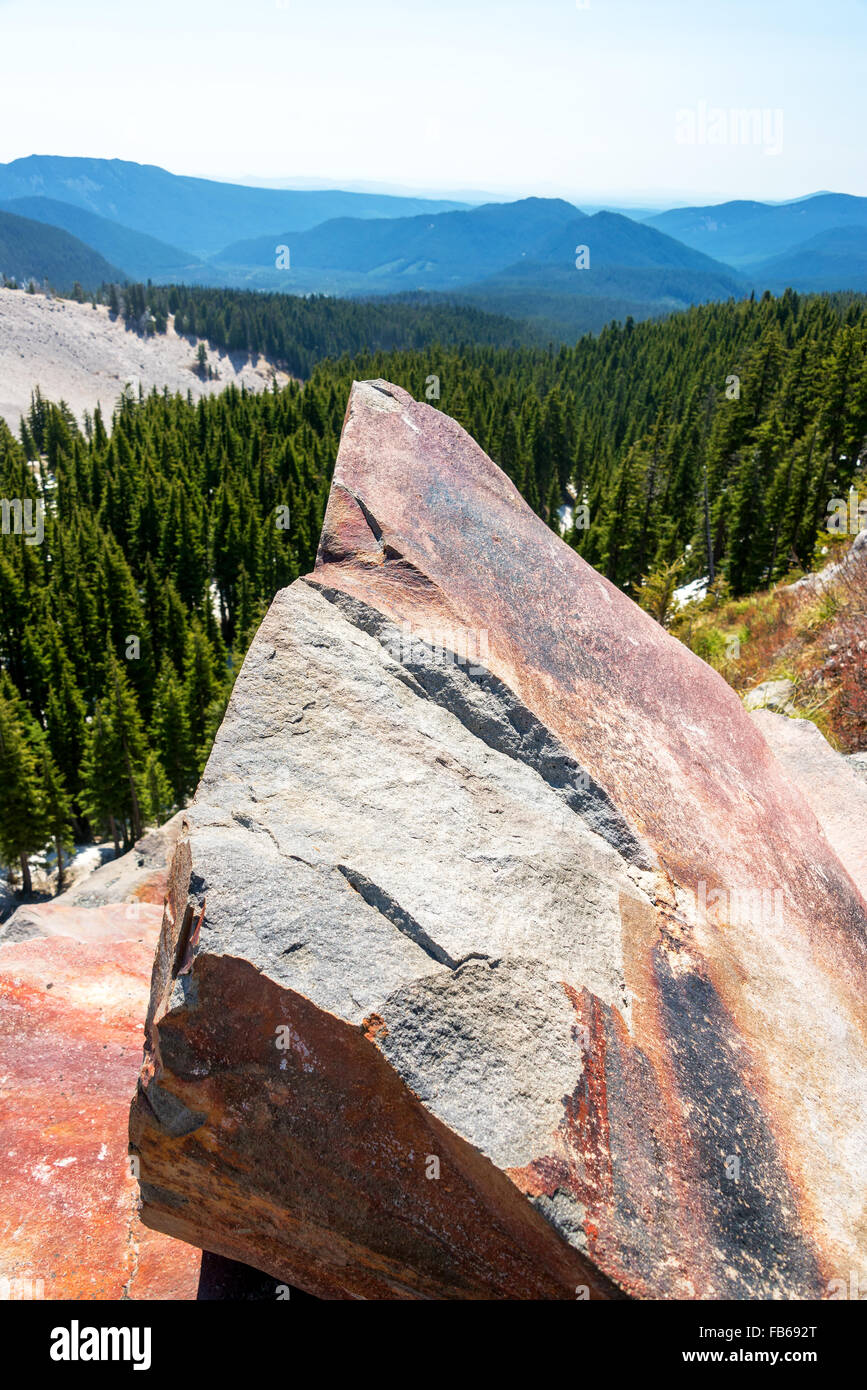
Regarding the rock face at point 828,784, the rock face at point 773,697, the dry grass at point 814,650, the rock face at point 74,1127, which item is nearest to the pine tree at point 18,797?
the rock face at point 74,1127

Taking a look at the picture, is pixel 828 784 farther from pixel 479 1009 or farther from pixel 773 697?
pixel 479 1009

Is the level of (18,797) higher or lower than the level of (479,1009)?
lower

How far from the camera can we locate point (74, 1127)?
8953 millimetres

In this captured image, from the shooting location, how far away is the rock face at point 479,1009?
19.1ft

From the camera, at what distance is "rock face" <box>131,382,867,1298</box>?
5809 millimetres

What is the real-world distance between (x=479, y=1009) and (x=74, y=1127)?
19.0ft

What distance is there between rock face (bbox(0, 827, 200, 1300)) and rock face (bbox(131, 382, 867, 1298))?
1.09 meters

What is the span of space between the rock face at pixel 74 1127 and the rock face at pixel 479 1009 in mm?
1089

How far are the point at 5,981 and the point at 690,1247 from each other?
9.69 m

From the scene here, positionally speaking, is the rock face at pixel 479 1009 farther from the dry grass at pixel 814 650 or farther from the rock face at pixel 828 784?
the dry grass at pixel 814 650

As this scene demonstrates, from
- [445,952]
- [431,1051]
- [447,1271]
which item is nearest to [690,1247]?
[447,1271]

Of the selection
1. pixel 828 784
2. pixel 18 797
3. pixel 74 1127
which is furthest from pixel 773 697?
pixel 18 797

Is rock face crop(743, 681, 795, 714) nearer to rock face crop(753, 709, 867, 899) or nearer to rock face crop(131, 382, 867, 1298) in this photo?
rock face crop(753, 709, 867, 899)

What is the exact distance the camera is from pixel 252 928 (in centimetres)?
605
